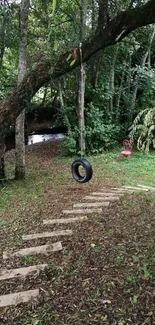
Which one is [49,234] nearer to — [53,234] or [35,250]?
[53,234]

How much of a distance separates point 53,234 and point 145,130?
212 inches

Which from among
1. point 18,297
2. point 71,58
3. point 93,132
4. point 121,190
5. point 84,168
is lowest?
point 18,297

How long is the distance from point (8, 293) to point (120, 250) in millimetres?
1039

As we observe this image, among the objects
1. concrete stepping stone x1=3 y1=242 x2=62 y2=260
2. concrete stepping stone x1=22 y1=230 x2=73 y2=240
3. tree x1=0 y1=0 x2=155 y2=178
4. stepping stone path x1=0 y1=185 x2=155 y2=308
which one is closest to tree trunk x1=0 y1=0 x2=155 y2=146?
tree x1=0 y1=0 x2=155 y2=178

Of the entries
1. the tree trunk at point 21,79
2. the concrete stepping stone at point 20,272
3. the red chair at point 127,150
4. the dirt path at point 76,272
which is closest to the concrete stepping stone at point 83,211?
the dirt path at point 76,272

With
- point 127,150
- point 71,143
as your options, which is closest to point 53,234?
point 127,150

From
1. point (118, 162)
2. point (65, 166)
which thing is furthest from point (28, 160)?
point (118, 162)

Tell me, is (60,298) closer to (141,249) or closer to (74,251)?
(74,251)

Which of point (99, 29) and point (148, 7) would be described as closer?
point (148, 7)

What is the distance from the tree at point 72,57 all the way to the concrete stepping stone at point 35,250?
171cm

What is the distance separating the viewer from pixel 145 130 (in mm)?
7727

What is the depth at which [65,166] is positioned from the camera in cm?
703

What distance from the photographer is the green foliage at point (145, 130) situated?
7.71m

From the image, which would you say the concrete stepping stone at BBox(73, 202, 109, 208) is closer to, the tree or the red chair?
the tree
